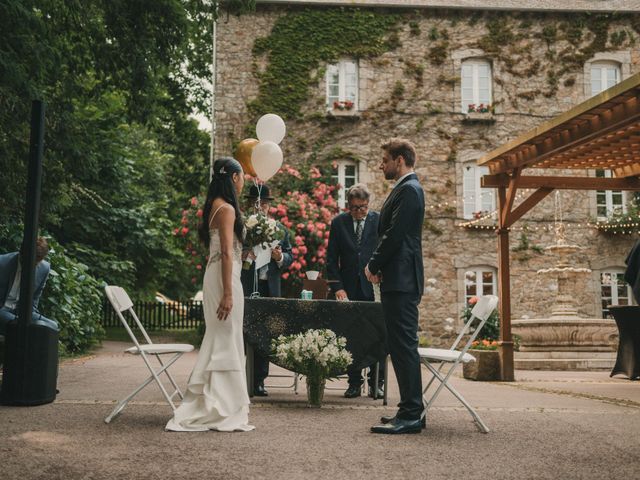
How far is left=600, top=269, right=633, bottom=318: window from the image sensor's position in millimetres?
A: 17531

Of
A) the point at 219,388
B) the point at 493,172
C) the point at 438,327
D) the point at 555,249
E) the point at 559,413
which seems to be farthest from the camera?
the point at 438,327

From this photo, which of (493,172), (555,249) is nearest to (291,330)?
(493,172)

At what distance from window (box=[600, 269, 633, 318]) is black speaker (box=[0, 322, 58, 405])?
14.5 metres

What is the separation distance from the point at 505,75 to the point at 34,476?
16.5 meters

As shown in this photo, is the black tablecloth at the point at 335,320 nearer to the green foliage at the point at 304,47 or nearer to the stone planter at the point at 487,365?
the stone planter at the point at 487,365

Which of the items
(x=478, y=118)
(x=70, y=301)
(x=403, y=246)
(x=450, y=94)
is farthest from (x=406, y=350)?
(x=450, y=94)

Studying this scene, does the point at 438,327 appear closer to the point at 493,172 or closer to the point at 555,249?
the point at 555,249

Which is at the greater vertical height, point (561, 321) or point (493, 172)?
point (493, 172)

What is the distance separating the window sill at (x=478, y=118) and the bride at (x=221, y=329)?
1361 cm

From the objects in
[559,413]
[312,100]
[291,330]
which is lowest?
[559,413]

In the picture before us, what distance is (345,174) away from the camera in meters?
17.9

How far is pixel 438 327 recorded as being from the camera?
17.1m

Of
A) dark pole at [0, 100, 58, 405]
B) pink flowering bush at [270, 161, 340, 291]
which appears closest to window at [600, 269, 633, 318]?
pink flowering bush at [270, 161, 340, 291]

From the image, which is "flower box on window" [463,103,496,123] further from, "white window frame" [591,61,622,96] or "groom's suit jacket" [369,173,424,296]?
"groom's suit jacket" [369,173,424,296]
